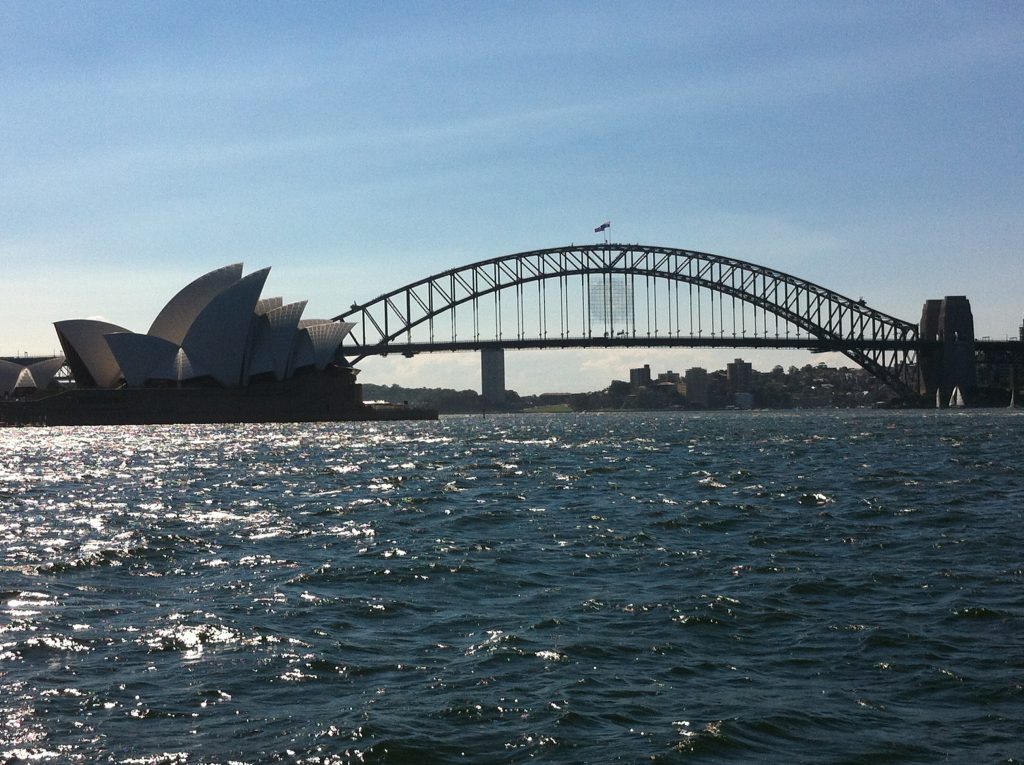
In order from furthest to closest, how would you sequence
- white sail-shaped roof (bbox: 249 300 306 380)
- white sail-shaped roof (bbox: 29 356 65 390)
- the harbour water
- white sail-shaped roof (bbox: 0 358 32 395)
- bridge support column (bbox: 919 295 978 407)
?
bridge support column (bbox: 919 295 978 407) < white sail-shaped roof (bbox: 0 358 32 395) < white sail-shaped roof (bbox: 29 356 65 390) < white sail-shaped roof (bbox: 249 300 306 380) < the harbour water

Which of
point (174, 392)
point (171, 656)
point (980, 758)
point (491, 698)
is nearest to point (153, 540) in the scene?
point (171, 656)

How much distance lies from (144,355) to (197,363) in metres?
4.56

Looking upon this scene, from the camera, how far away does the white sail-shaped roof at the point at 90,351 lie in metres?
103

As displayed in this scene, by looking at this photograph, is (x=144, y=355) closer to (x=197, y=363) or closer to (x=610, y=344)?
(x=197, y=363)

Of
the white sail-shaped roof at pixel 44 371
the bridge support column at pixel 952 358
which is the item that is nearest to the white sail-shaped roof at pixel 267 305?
the white sail-shaped roof at pixel 44 371

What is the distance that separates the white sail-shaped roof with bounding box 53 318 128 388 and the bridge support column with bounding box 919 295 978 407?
9049 cm

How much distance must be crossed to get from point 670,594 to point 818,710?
4.71 meters

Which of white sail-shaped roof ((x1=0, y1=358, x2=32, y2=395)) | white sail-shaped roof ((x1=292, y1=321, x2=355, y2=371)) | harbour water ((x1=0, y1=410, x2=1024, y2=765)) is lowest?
harbour water ((x1=0, y1=410, x2=1024, y2=765))

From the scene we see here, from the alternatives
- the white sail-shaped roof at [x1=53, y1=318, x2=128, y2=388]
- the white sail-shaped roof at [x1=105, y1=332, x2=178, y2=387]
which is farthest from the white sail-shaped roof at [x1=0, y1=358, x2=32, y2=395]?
the white sail-shaped roof at [x1=105, y1=332, x2=178, y2=387]

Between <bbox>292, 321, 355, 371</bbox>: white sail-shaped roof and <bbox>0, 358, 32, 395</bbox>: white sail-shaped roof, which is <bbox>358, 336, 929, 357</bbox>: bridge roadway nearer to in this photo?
<bbox>292, 321, 355, 371</bbox>: white sail-shaped roof

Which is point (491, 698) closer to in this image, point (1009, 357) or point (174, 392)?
point (174, 392)

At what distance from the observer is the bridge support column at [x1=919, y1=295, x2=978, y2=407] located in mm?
139125

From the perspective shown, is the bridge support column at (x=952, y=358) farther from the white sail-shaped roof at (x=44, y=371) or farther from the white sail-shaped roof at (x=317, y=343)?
the white sail-shaped roof at (x=44, y=371)

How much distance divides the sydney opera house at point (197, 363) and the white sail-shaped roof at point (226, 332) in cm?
8
